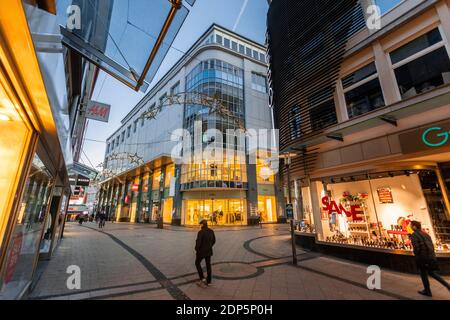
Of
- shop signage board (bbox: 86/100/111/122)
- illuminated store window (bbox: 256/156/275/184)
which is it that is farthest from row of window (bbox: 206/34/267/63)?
shop signage board (bbox: 86/100/111/122)

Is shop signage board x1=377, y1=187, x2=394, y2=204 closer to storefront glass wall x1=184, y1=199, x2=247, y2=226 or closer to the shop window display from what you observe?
the shop window display

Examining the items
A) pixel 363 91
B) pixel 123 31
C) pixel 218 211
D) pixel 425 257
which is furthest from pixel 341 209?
pixel 218 211

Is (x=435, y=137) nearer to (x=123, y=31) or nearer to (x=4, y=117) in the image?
(x=123, y=31)

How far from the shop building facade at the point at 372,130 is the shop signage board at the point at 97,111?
858 cm

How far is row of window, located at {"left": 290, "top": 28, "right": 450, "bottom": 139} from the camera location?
5.96 m

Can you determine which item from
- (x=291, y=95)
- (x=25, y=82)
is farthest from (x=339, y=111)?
(x=25, y=82)

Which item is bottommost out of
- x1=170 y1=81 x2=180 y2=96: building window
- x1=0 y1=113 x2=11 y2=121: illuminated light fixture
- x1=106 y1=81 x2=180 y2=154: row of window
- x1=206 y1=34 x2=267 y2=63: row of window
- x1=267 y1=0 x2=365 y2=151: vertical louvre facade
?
x1=0 y1=113 x2=11 y2=121: illuminated light fixture

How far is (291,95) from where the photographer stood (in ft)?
33.9

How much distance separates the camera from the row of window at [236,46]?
97.6 feet

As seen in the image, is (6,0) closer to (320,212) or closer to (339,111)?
(339,111)

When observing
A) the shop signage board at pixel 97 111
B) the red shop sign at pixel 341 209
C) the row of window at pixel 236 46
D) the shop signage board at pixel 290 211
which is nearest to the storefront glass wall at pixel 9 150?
the shop signage board at pixel 97 111

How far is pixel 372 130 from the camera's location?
23.5 feet

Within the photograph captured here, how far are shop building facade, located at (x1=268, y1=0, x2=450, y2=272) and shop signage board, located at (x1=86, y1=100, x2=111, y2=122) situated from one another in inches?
338
